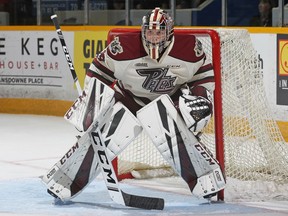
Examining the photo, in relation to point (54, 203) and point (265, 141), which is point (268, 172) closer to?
point (265, 141)

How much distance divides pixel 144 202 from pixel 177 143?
0.34 m

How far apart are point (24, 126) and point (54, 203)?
392 cm

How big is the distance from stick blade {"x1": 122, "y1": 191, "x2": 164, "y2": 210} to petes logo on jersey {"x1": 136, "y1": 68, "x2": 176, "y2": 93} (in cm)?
58

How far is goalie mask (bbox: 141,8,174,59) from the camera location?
509 cm

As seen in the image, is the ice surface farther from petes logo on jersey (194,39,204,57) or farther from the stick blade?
petes logo on jersey (194,39,204,57)

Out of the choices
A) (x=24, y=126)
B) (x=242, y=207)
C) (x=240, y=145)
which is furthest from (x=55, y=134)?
(x=242, y=207)

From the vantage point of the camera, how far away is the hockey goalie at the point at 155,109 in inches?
200

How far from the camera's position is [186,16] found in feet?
30.8

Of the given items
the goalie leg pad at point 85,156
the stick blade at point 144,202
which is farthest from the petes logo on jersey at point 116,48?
the stick blade at point 144,202

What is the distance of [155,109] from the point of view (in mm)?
5109

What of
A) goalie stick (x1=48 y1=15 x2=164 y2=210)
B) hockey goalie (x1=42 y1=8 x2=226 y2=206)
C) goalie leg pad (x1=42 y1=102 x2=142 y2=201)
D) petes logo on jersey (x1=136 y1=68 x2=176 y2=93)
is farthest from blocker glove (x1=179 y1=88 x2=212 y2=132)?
goalie stick (x1=48 y1=15 x2=164 y2=210)

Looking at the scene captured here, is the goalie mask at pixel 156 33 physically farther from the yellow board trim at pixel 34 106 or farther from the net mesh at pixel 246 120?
the yellow board trim at pixel 34 106

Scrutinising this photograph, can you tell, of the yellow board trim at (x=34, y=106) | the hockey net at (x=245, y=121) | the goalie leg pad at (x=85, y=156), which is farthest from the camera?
the yellow board trim at (x=34, y=106)

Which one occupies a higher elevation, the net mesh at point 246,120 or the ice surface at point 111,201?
the net mesh at point 246,120
